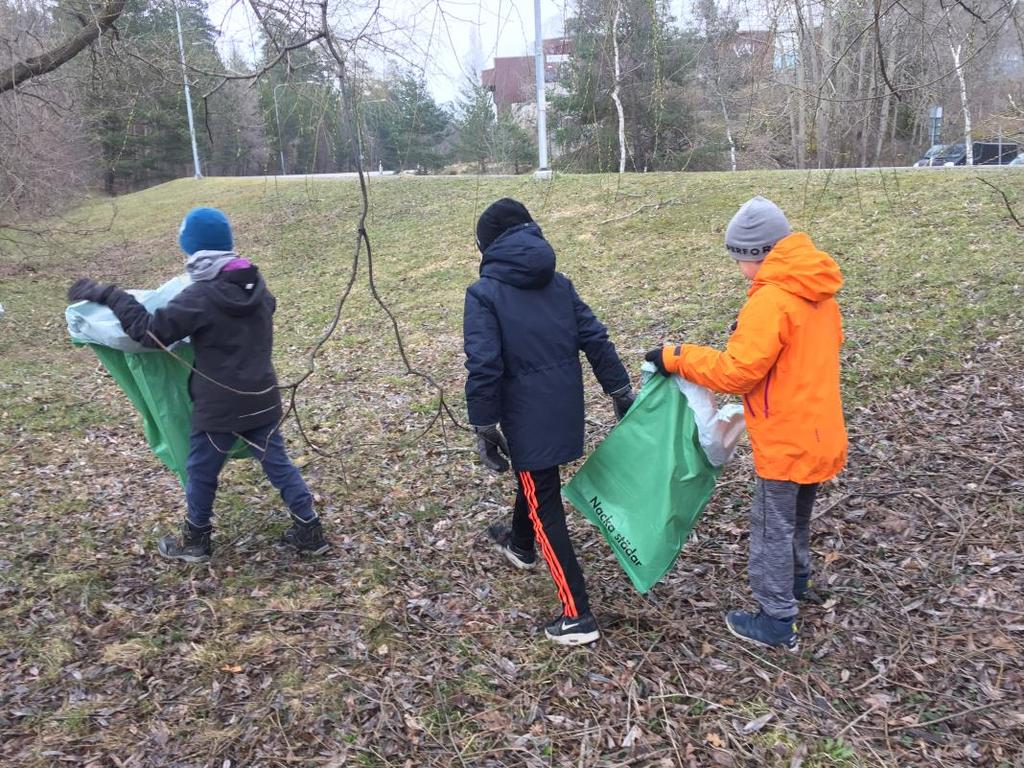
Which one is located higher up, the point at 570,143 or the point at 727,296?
the point at 570,143

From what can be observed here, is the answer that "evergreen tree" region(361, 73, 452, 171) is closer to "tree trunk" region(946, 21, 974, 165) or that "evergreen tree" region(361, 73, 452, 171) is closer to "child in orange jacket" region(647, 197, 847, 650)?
"child in orange jacket" region(647, 197, 847, 650)

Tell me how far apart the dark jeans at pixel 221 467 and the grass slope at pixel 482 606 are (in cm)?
35

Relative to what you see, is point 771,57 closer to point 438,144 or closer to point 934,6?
point 934,6

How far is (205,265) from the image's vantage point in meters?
3.35

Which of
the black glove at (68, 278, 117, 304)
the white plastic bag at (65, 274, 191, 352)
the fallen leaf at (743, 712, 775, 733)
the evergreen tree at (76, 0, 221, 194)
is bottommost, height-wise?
the fallen leaf at (743, 712, 775, 733)

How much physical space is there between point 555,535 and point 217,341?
1.76 meters

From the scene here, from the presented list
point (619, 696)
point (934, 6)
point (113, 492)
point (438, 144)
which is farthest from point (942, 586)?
point (113, 492)

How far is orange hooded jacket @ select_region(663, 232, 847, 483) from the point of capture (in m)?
2.75

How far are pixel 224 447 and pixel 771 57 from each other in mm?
3236

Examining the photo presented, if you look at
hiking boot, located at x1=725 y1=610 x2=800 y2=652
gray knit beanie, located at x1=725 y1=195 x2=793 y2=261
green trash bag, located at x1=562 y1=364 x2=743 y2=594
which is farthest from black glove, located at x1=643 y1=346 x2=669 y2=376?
hiking boot, located at x1=725 y1=610 x2=800 y2=652

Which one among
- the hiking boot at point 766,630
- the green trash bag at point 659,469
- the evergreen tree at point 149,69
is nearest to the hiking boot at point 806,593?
the hiking boot at point 766,630

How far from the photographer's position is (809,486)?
3.05 m

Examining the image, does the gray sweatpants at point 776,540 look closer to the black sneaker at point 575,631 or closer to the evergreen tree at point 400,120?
the black sneaker at point 575,631

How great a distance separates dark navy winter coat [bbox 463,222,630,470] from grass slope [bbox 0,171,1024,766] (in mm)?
924
